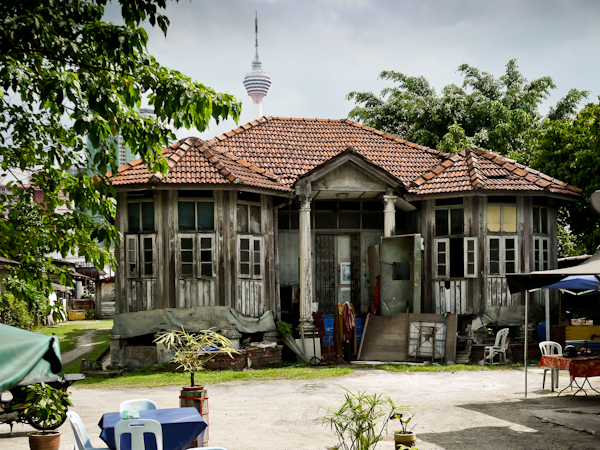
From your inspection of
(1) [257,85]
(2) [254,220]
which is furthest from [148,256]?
(1) [257,85]

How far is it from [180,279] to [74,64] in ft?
34.6

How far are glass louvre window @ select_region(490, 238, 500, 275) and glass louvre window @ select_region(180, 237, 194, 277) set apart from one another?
7.72m

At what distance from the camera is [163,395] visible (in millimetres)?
13312

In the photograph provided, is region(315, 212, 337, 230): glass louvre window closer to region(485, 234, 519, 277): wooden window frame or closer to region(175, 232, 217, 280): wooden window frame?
region(175, 232, 217, 280): wooden window frame

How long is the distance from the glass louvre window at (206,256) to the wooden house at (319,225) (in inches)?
1.0

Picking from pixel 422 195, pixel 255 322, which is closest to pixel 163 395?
pixel 255 322

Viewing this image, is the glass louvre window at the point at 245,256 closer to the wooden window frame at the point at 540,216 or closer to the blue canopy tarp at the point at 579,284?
the wooden window frame at the point at 540,216

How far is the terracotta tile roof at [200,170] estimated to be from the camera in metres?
17.1

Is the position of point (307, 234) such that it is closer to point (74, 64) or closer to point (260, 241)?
point (260, 241)

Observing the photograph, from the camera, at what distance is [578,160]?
20547 mm

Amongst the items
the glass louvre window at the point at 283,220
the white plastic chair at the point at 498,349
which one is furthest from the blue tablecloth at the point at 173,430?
the glass louvre window at the point at 283,220

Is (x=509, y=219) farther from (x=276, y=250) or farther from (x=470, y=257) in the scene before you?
(x=276, y=250)

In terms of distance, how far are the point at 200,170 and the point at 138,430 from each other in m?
11.6

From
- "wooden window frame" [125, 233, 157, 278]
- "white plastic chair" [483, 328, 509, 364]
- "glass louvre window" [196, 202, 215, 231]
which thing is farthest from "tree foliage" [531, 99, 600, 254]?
"wooden window frame" [125, 233, 157, 278]
